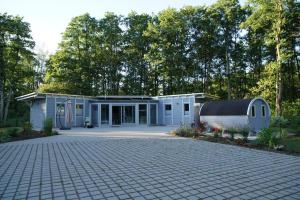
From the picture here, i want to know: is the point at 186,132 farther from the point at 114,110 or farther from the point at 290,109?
the point at 290,109

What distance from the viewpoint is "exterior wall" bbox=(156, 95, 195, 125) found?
2295 cm

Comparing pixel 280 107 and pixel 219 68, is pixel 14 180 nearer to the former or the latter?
pixel 280 107

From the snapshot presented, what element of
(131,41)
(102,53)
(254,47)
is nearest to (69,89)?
(102,53)

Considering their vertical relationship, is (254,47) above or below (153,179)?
above

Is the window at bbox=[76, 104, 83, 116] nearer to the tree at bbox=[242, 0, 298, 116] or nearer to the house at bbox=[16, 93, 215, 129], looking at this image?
the house at bbox=[16, 93, 215, 129]

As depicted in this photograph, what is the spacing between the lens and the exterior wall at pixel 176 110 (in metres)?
23.0

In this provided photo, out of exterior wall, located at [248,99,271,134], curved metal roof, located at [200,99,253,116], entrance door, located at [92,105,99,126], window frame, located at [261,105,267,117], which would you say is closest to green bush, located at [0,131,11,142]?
entrance door, located at [92,105,99,126]

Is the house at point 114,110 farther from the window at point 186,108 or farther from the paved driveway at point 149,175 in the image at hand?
the paved driveway at point 149,175

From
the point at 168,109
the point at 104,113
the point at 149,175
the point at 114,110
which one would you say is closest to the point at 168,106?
the point at 168,109

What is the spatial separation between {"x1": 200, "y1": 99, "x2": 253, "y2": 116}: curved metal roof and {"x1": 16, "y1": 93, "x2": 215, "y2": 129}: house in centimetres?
462

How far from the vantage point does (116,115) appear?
2500 centimetres

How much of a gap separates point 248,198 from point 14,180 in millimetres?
4468

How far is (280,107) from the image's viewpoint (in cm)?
2352

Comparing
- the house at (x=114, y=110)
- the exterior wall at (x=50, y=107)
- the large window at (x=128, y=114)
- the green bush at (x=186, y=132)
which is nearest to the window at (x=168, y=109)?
the house at (x=114, y=110)
